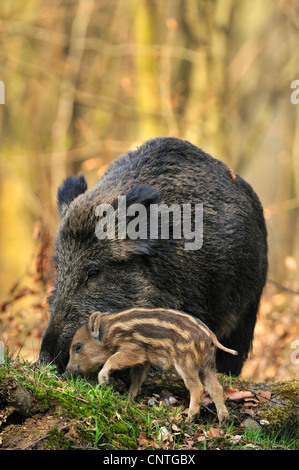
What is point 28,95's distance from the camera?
19016 mm

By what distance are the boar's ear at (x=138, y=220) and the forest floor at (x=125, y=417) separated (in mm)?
1276

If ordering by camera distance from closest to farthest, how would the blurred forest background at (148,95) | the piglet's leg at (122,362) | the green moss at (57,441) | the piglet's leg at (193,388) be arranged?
the green moss at (57,441), the piglet's leg at (193,388), the piglet's leg at (122,362), the blurred forest background at (148,95)

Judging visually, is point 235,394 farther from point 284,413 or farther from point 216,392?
point 216,392

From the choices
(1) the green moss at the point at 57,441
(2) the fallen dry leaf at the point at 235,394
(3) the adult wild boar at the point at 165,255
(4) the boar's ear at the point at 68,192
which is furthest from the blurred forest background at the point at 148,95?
(1) the green moss at the point at 57,441

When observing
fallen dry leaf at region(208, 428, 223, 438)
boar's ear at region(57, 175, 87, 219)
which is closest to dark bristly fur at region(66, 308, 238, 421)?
fallen dry leaf at region(208, 428, 223, 438)

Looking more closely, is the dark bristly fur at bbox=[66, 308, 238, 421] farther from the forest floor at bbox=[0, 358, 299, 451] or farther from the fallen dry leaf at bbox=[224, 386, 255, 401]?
the fallen dry leaf at bbox=[224, 386, 255, 401]

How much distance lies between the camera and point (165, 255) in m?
6.43

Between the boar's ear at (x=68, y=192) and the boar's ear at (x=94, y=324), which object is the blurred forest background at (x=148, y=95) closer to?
the boar's ear at (x=68, y=192)

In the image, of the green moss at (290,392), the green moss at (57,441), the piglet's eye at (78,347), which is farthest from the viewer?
the green moss at (290,392)

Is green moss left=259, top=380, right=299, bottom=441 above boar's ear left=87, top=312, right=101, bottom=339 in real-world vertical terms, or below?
below

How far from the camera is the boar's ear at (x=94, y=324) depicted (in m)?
5.34

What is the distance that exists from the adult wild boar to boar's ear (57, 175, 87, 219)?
1 cm

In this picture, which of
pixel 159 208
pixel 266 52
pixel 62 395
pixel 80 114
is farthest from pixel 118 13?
pixel 62 395

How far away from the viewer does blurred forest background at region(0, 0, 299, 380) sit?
14680mm
